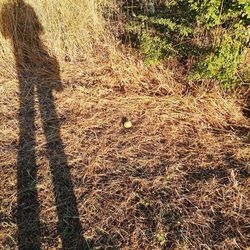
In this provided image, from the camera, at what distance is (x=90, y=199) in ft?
7.18

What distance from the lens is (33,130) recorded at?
9.32 feet

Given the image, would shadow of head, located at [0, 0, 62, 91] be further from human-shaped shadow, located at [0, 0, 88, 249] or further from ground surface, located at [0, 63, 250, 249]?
ground surface, located at [0, 63, 250, 249]

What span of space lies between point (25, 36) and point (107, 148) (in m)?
2.26

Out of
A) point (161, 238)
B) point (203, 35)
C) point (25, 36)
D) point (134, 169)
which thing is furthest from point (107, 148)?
point (25, 36)

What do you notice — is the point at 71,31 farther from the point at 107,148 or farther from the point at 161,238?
the point at 161,238

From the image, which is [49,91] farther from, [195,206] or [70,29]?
[195,206]

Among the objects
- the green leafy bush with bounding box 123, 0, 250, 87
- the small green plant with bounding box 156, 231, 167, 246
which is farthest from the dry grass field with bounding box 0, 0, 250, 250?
the green leafy bush with bounding box 123, 0, 250, 87

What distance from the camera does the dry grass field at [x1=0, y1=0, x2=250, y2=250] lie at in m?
2.01

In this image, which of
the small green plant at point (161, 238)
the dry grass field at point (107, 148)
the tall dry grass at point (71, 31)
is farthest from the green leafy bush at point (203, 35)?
the small green plant at point (161, 238)

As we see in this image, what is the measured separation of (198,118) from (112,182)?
99 cm

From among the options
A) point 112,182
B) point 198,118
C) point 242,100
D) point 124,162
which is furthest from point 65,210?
point 242,100

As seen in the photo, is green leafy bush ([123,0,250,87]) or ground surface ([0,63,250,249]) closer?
ground surface ([0,63,250,249])

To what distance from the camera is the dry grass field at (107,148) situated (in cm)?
201

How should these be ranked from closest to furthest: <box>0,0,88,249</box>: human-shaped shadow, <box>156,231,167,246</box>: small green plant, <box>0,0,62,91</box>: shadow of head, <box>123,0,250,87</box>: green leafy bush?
<box>156,231,167,246</box>: small green plant, <box>0,0,88,249</box>: human-shaped shadow, <box>123,0,250,87</box>: green leafy bush, <box>0,0,62,91</box>: shadow of head
